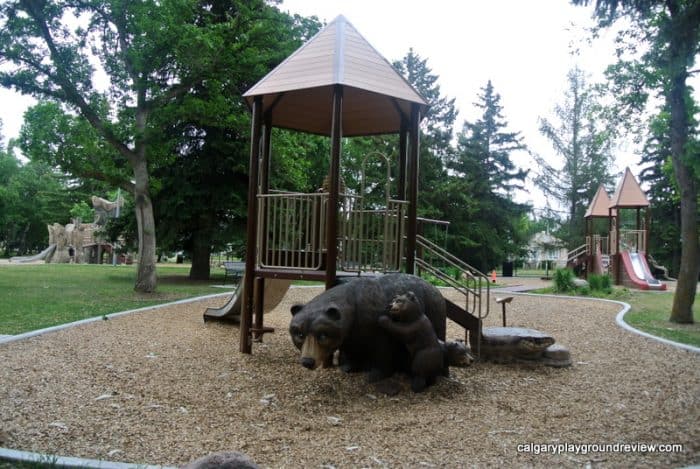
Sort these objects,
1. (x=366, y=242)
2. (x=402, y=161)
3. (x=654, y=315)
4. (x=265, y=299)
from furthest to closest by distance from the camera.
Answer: (x=654, y=315), (x=265, y=299), (x=402, y=161), (x=366, y=242)

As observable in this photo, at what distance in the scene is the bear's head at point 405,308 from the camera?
221 inches

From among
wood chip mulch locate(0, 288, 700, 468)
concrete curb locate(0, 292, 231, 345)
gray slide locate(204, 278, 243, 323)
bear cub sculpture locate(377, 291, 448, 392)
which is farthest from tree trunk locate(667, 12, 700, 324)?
concrete curb locate(0, 292, 231, 345)

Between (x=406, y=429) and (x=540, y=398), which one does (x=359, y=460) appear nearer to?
(x=406, y=429)

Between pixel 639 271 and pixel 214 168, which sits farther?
pixel 639 271

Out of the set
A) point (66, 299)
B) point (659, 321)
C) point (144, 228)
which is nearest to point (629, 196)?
point (659, 321)

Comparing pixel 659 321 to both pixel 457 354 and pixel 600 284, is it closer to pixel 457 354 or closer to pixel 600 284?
pixel 600 284

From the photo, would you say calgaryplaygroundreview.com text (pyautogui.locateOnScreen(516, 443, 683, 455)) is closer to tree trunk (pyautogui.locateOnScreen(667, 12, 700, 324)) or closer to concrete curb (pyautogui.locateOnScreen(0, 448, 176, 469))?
concrete curb (pyautogui.locateOnScreen(0, 448, 176, 469))

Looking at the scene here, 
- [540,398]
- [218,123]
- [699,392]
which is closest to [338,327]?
[540,398]

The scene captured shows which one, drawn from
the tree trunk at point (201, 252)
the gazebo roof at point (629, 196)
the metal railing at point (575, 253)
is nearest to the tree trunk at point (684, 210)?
the gazebo roof at point (629, 196)

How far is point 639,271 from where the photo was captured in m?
23.5

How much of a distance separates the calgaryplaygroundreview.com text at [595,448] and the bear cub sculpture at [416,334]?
5.05 feet

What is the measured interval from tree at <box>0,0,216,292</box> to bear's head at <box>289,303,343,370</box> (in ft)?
33.5

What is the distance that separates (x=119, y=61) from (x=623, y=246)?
23.0 meters

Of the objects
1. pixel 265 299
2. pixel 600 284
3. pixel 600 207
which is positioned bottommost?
pixel 265 299
